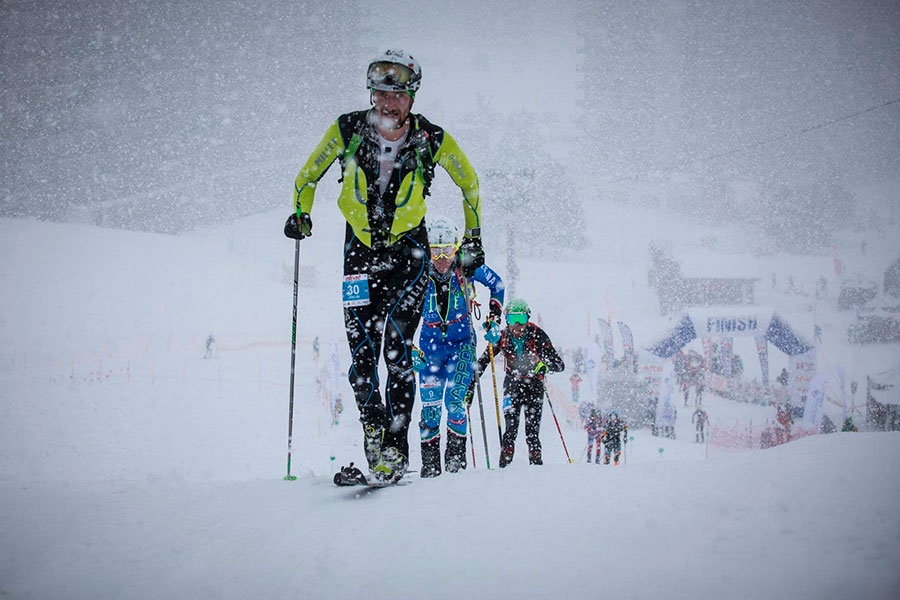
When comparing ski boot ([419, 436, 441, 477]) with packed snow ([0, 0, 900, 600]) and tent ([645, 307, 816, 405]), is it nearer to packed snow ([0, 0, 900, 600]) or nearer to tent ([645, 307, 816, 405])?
packed snow ([0, 0, 900, 600])

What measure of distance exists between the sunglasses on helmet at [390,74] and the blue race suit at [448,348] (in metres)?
2.00

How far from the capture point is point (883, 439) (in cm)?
229

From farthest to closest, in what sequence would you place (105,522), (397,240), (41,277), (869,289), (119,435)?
(869,289), (41,277), (119,435), (397,240), (105,522)

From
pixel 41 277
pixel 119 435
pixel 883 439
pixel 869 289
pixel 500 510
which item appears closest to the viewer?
pixel 500 510

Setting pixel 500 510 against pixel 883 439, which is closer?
pixel 500 510

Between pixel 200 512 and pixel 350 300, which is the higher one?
pixel 350 300

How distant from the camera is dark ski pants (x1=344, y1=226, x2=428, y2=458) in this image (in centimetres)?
318

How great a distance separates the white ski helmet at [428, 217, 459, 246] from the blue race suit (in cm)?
25

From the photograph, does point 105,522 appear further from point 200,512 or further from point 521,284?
point 521,284

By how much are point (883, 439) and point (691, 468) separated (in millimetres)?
803


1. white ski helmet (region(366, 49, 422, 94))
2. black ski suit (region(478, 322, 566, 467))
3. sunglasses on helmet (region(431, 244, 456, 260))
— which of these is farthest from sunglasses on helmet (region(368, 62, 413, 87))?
black ski suit (region(478, 322, 566, 467))

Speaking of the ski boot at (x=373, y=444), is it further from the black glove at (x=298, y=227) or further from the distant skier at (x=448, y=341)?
the distant skier at (x=448, y=341)

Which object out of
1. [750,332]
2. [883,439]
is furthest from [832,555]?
[750,332]

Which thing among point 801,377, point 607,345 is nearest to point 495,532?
point 801,377
